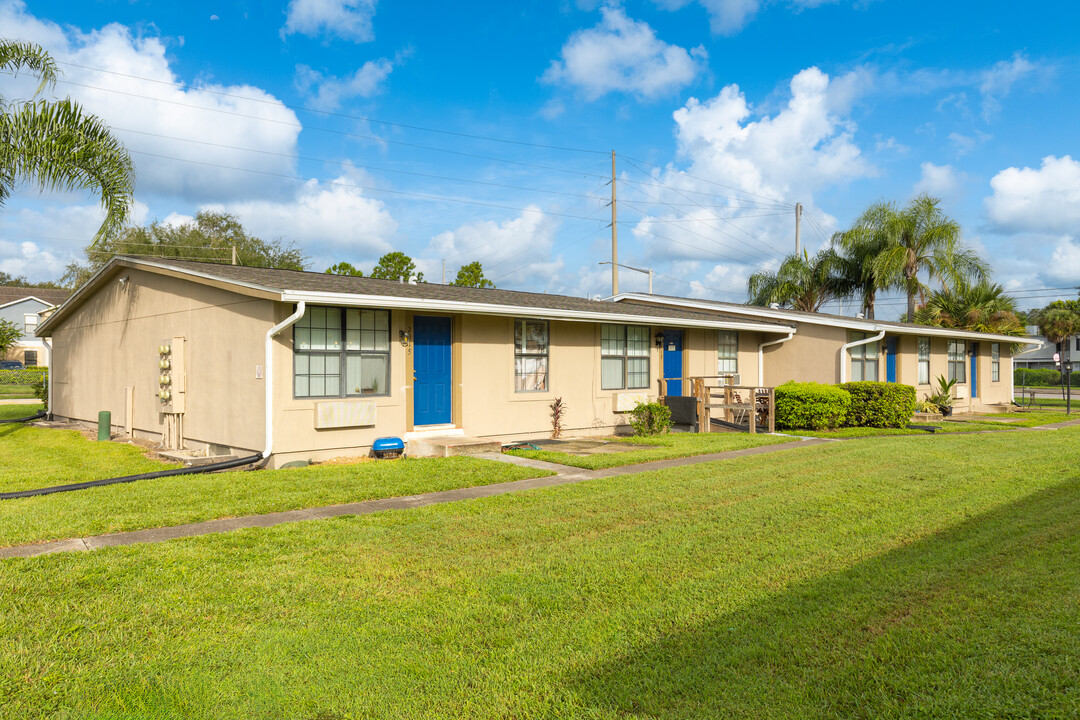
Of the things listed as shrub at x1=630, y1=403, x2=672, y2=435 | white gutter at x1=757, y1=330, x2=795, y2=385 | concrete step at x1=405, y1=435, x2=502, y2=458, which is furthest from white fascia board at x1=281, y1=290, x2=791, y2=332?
concrete step at x1=405, y1=435, x2=502, y2=458

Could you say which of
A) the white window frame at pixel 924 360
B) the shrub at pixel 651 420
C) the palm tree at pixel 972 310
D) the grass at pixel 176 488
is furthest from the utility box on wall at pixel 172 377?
the palm tree at pixel 972 310

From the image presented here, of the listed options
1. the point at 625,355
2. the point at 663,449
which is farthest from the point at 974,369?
the point at 663,449

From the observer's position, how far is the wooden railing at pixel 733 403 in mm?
15203

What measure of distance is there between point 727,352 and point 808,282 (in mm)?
A: 14520

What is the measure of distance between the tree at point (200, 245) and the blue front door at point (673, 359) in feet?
116

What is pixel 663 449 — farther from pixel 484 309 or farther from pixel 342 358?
pixel 342 358

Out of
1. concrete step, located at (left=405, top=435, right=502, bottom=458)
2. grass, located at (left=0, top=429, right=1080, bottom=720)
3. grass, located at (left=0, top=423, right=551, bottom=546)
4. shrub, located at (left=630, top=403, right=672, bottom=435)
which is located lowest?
grass, located at (left=0, top=429, right=1080, bottom=720)

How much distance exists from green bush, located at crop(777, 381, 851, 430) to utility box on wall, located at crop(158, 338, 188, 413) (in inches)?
486

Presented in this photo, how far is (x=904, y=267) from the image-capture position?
89.4 ft

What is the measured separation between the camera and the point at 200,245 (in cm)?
4828

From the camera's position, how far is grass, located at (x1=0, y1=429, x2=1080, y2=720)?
3.10 m

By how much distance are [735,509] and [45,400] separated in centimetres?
2232

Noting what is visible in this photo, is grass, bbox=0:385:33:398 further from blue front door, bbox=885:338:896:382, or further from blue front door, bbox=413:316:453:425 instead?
blue front door, bbox=885:338:896:382

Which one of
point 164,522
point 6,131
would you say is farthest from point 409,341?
point 6,131
